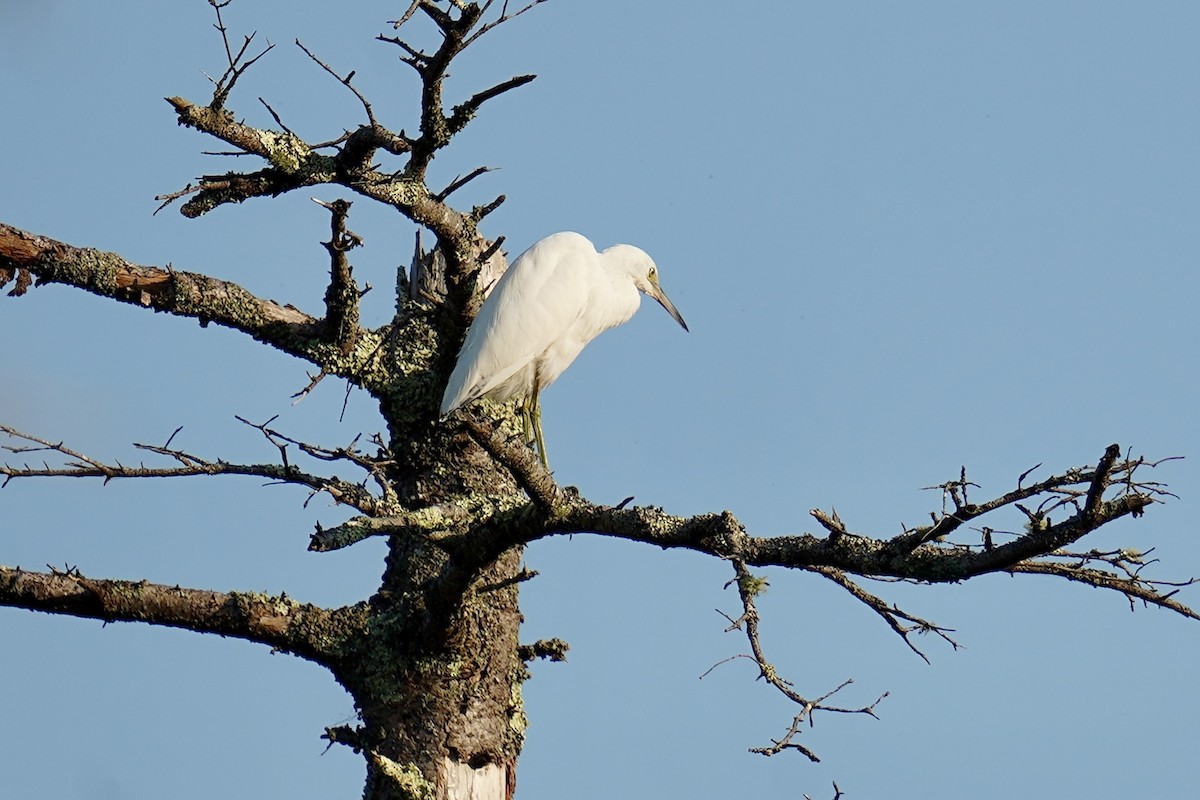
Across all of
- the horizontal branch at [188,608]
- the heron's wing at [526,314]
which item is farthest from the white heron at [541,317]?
the horizontal branch at [188,608]

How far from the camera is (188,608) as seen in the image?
15.7 ft

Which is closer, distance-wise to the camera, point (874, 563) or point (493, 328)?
point (874, 563)

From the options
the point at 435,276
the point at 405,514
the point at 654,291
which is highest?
the point at 654,291

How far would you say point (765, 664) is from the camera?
4367 mm

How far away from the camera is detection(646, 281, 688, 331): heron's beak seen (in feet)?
27.5

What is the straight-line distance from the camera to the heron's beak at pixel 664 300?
330 inches

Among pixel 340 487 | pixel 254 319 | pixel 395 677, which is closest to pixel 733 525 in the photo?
pixel 340 487

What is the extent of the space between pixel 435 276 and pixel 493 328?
2.22ft

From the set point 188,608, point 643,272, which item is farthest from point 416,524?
point 643,272

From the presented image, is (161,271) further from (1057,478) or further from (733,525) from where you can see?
(1057,478)

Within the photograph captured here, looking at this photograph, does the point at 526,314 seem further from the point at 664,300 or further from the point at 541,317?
the point at 664,300

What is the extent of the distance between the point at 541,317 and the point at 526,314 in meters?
0.13

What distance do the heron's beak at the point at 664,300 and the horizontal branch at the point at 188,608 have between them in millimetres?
3835

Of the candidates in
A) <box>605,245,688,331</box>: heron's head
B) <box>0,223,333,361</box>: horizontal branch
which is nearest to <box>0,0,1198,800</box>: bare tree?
<box>0,223,333,361</box>: horizontal branch
